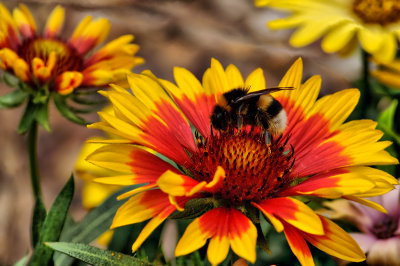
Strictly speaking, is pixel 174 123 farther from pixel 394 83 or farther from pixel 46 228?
pixel 394 83

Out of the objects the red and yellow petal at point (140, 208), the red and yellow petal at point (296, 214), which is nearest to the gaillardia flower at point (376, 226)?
the red and yellow petal at point (296, 214)

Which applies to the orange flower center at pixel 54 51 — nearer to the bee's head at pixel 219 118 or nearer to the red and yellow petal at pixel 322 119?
the bee's head at pixel 219 118

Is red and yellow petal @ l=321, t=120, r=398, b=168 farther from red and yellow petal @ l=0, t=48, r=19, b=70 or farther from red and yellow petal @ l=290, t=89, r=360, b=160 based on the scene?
red and yellow petal @ l=0, t=48, r=19, b=70

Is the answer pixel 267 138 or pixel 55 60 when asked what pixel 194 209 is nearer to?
pixel 267 138

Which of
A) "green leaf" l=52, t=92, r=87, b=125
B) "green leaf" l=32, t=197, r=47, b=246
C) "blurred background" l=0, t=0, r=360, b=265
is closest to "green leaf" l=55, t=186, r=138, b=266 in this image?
"green leaf" l=32, t=197, r=47, b=246

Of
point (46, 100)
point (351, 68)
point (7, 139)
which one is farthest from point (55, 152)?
point (351, 68)

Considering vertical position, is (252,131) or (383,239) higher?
(252,131)

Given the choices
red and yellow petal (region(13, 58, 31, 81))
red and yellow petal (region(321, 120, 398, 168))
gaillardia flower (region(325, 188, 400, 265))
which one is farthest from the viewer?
red and yellow petal (region(13, 58, 31, 81))
